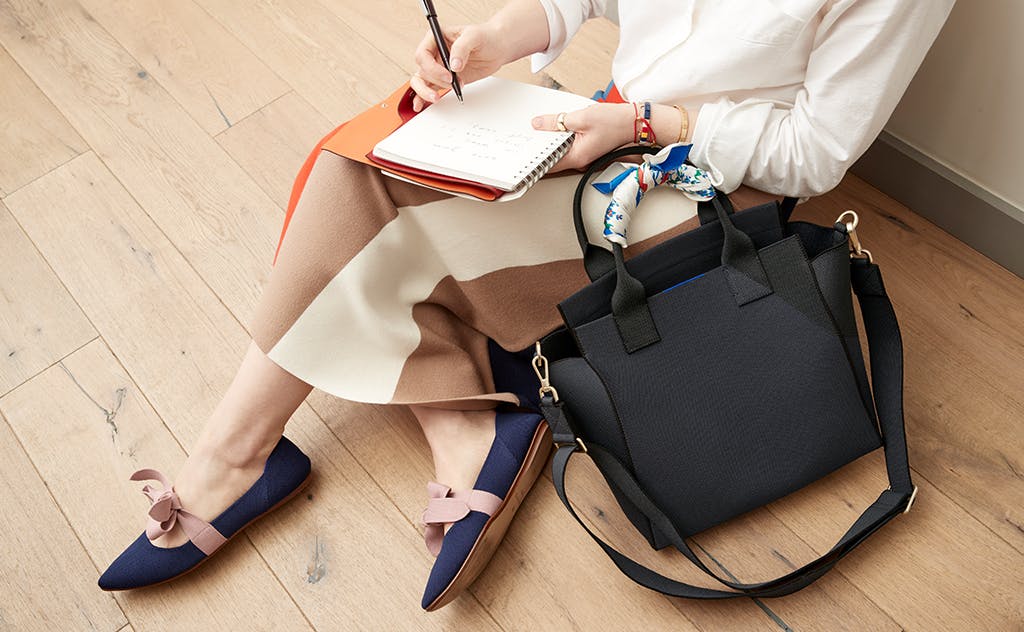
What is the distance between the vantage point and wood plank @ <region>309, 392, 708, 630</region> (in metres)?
1.08

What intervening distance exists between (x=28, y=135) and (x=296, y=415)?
896 millimetres

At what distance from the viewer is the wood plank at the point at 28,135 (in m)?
1.64

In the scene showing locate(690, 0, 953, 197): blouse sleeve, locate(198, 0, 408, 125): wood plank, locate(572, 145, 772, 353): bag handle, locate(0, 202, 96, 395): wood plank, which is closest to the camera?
locate(690, 0, 953, 197): blouse sleeve

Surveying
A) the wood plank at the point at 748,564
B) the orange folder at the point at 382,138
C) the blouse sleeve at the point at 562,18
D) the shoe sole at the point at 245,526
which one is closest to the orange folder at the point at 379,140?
the orange folder at the point at 382,138

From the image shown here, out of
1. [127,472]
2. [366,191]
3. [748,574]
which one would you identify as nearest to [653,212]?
[366,191]


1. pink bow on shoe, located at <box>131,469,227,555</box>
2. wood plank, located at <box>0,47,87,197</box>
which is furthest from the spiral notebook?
wood plank, located at <box>0,47,87,197</box>

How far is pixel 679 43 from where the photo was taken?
105 centimetres

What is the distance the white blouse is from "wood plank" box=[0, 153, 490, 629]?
65 cm

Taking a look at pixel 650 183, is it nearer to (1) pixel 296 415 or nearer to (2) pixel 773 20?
(2) pixel 773 20

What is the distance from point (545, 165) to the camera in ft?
3.24

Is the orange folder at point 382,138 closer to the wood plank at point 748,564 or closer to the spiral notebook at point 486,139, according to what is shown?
the spiral notebook at point 486,139

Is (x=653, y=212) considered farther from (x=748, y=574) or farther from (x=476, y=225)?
(x=748, y=574)

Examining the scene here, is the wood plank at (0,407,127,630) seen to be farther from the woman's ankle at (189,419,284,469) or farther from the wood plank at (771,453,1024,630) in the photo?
the wood plank at (771,453,1024,630)

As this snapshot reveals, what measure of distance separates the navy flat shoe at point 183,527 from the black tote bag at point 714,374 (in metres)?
0.40
